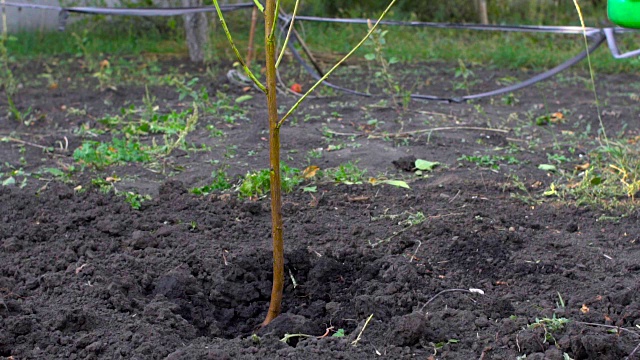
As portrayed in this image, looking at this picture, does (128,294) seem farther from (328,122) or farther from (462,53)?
(462,53)

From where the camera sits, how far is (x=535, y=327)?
232 cm

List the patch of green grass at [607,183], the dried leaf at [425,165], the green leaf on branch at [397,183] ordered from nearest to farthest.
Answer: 1. the patch of green grass at [607,183]
2. the green leaf on branch at [397,183]
3. the dried leaf at [425,165]

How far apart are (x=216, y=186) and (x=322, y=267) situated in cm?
111

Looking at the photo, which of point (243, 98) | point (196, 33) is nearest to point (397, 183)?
point (243, 98)

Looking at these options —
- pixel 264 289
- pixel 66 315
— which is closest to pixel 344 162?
pixel 264 289

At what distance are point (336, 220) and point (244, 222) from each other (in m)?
0.39

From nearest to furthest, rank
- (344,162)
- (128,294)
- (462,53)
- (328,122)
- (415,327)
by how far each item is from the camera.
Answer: (415,327) < (128,294) < (344,162) < (328,122) < (462,53)

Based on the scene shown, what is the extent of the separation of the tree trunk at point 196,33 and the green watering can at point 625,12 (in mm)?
4411

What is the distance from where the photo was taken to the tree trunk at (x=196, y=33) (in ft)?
23.7

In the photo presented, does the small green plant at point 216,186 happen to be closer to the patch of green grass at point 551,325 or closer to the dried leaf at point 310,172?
the dried leaf at point 310,172

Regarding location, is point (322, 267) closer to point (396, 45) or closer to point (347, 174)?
point (347, 174)

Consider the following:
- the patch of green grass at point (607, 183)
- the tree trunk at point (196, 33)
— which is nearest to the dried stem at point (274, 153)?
the patch of green grass at point (607, 183)

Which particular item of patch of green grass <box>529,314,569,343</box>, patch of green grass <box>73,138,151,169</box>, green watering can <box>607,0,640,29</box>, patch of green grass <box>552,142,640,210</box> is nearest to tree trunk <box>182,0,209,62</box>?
patch of green grass <box>73,138,151,169</box>

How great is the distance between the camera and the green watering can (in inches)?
130
